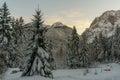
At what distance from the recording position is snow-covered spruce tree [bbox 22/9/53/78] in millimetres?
33844

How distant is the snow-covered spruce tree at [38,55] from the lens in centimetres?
3384

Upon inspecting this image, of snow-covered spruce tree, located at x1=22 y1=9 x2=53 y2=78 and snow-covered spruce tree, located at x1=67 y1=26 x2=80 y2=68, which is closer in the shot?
snow-covered spruce tree, located at x1=22 y1=9 x2=53 y2=78

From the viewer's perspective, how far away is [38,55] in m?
34.2

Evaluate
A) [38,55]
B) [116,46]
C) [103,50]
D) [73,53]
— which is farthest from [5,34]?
[103,50]

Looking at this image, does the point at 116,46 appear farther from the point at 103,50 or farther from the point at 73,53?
the point at 73,53

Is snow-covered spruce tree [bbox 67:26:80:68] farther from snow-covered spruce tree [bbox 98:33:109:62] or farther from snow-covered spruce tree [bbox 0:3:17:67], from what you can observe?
snow-covered spruce tree [bbox 98:33:109:62]

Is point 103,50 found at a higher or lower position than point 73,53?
higher

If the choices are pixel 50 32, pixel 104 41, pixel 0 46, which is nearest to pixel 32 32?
pixel 0 46

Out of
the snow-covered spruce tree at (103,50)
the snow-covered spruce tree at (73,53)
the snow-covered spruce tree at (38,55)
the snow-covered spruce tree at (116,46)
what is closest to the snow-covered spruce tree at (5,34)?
the snow-covered spruce tree at (38,55)

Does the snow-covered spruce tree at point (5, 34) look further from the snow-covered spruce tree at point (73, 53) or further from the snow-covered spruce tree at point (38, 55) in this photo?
the snow-covered spruce tree at point (73, 53)

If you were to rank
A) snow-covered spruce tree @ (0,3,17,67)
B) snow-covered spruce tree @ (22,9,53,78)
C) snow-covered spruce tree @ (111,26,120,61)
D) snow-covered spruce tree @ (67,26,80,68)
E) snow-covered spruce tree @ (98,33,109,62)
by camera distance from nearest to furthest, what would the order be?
1. snow-covered spruce tree @ (22,9,53,78)
2. snow-covered spruce tree @ (0,3,17,67)
3. snow-covered spruce tree @ (67,26,80,68)
4. snow-covered spruce tree @ (111,26,120,61)
5. snow-covered spruce tree @ (98,33,109,62)

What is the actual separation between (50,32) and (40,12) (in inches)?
5738

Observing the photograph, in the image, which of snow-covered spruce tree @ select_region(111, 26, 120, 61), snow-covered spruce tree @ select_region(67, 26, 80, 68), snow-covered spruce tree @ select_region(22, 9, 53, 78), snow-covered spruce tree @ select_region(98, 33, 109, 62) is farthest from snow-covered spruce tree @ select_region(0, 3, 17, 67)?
snow-covered spruce tree @ select_region(98, 33, 109, 62)

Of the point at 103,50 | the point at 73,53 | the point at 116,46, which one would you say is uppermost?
the point at 116,46
